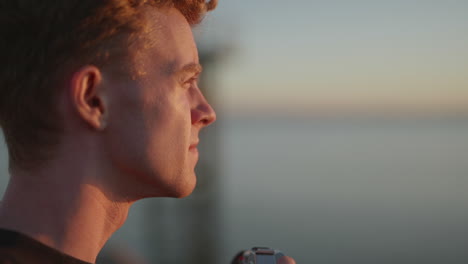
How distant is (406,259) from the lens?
10492mm

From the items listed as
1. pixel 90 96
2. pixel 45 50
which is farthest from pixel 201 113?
pixel 45 50

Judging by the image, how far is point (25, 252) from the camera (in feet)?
4.72

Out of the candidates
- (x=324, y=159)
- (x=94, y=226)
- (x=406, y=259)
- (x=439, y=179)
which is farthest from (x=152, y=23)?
(x=324, y=159)

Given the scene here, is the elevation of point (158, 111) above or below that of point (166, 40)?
below

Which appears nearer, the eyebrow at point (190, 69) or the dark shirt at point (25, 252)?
the dark shirt at point (25, 252)

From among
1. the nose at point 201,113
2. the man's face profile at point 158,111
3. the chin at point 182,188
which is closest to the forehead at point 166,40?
the man's face profile at point 158,111

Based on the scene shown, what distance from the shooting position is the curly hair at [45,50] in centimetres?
159

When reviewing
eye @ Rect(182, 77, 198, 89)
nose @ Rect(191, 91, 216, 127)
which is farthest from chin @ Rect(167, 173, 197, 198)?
eye @ Rect(182, 77, 198, 89)

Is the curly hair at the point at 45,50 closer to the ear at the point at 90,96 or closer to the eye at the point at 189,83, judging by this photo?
the ear at the point at 90,96

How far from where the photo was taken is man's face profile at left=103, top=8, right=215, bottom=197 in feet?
5.51

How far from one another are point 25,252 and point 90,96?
18.5 inches

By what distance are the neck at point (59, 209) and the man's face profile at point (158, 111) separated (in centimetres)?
13

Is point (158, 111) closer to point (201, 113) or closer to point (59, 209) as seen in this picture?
point (201, 113)

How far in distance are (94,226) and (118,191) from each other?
132 millimetres
